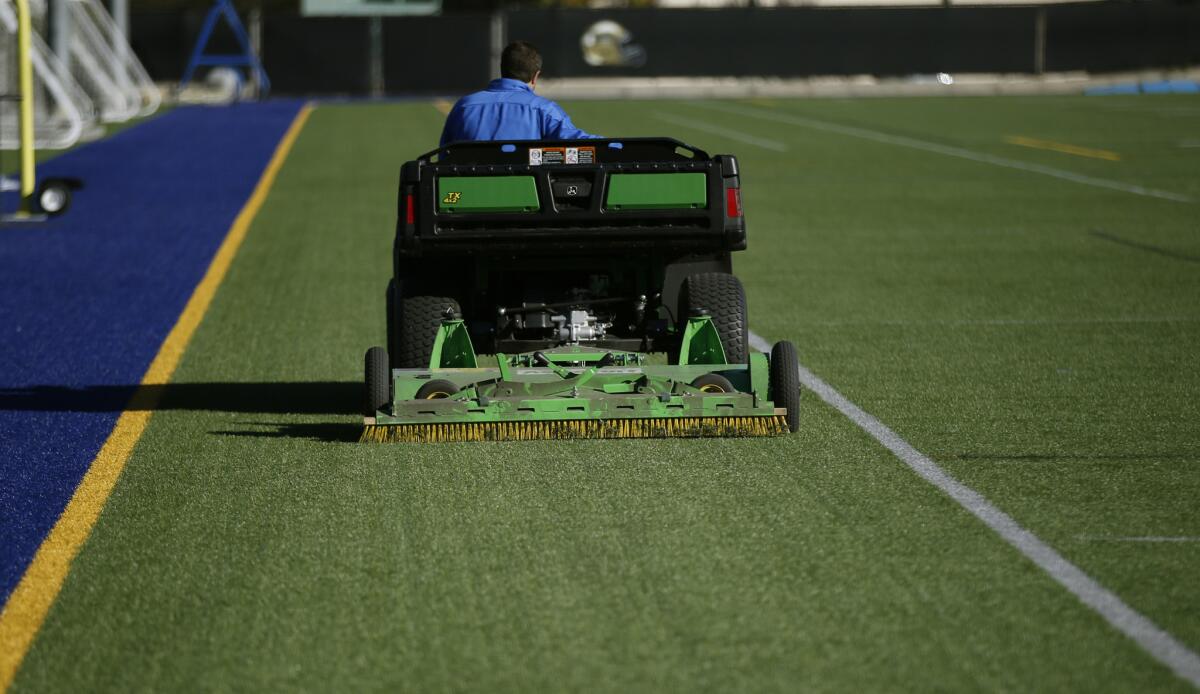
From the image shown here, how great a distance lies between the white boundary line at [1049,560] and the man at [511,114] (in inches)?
74.9

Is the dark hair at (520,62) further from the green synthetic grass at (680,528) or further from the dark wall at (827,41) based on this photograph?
the dark wall at (827,41)

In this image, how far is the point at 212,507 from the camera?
7.00m

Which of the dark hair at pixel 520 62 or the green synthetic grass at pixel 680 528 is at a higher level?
the dark hair at pixel 520 62

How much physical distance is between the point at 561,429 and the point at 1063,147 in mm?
22188

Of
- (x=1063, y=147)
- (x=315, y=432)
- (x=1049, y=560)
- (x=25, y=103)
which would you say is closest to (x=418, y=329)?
(x=315, y=432)

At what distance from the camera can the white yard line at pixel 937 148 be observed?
71.0 feet

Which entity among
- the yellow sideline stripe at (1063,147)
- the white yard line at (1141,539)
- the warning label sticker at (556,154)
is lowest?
the yellow sideline stripe at (1063,147)

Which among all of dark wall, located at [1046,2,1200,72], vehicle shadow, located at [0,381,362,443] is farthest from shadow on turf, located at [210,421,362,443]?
dark wall, located at [1046,2,1200,72]

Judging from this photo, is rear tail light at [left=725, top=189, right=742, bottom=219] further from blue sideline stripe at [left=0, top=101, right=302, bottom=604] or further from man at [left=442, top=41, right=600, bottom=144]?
blue sideline stripe at [left=0, top=101, right=302, bottom=604]

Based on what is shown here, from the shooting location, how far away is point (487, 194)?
26.0 ft

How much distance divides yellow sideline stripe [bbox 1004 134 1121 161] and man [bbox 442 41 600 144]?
18838 mm

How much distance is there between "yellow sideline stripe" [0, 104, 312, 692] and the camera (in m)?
5.48

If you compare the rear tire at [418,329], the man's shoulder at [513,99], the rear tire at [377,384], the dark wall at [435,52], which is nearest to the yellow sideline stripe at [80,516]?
the rear tire at [377,384]

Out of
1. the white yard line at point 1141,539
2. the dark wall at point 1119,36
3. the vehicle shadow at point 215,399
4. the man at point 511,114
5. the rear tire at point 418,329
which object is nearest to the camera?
the white yard line at point 1141,539
